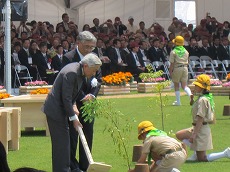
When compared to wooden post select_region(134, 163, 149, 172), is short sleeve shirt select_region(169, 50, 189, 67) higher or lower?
higher

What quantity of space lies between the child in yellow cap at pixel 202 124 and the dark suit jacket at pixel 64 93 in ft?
8.22

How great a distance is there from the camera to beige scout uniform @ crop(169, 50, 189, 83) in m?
21.3

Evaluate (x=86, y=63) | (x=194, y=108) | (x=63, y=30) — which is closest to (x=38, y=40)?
(x=63, y=30)

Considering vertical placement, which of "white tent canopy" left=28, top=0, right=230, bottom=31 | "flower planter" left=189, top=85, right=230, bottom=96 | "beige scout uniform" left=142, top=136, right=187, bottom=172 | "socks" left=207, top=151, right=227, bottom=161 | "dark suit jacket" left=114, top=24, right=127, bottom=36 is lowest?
"socks" left=207, top=151, right=227, bottom=161

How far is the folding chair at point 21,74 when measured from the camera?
Answer: 28.1m

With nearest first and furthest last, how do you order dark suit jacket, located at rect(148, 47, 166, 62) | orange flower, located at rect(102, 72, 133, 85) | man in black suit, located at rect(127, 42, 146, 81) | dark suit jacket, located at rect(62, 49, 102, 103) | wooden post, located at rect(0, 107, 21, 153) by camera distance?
1. dark suit jacket, located at rect(62, 49, 102, 103)
2. wooden post, located at rect(0, 107, 21, 153)
3. orange flower, located at rect(102, 72, 133, 85)
4. man in black suit, located at rect(127, 42, 146, 81)
5. dark suit jacket, located at rect(148, 47, 166, 62)

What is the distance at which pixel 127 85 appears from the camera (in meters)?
27.2

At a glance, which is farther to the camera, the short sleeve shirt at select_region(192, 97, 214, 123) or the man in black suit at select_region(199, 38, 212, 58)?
the man in black suit at select_region(199, 38, 212, 58)

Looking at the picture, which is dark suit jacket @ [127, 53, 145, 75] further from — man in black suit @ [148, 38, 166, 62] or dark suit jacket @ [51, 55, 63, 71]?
dark suit jacket @ [51, 55, 63, 71]

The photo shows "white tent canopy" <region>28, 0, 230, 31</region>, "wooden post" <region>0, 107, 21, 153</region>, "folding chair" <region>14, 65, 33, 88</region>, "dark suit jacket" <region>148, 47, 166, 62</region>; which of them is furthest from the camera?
"white tent canopy" <region>28, 0, 230, 31</region>

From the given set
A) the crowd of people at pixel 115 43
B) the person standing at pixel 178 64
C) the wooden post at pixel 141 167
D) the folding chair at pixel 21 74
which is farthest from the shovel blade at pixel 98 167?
the folding chair at pixel 21 74

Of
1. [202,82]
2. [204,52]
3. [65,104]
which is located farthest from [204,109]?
[204,52]

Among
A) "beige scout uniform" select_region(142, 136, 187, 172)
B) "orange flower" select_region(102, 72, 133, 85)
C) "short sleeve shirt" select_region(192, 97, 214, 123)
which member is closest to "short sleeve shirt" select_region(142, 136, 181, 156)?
"beige scout uniform" select_region(142, 136, 187, 172)

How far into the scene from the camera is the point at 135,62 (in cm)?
3097
